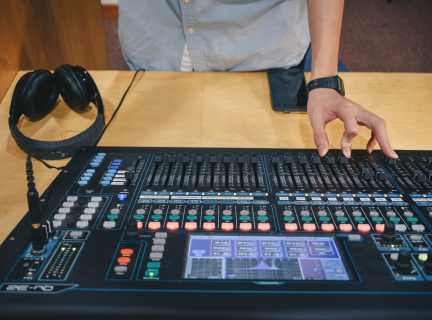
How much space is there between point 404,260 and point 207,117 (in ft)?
1.94

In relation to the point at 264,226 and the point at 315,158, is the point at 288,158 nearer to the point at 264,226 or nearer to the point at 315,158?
the point at 315,158

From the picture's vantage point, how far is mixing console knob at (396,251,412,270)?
48 centimetres

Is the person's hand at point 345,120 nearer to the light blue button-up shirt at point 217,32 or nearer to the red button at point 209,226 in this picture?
the red button at point 209,226

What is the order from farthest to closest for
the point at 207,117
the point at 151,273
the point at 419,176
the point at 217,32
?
the point at 217,32, the point at 207,117, the point at 419,176, the point at 151,273

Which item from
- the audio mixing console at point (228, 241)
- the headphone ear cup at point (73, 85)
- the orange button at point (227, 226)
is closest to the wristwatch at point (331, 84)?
the audio mixing console at point (228, 241)

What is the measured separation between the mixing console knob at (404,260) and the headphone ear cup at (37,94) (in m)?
0.79

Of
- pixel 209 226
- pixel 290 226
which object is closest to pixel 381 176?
pixel 290 226

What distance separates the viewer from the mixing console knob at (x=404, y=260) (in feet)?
1.59

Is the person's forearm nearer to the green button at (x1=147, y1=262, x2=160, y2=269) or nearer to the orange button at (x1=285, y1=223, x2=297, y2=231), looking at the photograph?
the orange button at (x1=285, y1=223, x2=297, y2=231)

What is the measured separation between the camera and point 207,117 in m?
0.95

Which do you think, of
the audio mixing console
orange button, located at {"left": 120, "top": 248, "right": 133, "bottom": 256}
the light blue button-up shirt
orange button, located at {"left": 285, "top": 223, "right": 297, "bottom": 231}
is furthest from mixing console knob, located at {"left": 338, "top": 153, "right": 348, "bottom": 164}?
the light blue button-up shirt

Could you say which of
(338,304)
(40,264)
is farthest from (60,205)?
(338,304)

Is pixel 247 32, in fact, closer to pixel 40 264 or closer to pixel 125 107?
pixel 125 107

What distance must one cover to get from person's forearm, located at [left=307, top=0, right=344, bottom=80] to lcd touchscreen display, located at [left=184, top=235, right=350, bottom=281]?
1.63 ft
